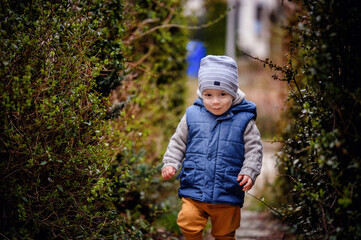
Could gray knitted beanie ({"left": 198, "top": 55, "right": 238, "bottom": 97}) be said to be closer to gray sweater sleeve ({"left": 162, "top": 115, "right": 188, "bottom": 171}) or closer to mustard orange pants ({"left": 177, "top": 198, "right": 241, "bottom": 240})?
gray sweater sleeve ({"left": 162, "top": 115, "right": 188, "bottom": 171})

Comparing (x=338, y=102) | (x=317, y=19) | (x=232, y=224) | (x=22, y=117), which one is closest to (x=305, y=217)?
(x=232, y=224)

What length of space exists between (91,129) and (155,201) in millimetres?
2001

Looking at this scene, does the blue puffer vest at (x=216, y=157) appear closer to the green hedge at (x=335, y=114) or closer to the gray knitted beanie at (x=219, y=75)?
the gray knitted beanie at (x=219, y=75)

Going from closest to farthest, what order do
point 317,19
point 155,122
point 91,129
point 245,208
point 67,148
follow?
point 317,19, point 67,148, point 91,129, point 155,122, point 245,208

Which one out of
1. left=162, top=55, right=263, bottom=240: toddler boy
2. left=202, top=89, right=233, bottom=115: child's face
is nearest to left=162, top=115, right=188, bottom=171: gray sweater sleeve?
left=162, top=55, right=263, bottom=240: toddler boy

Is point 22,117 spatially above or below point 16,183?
above

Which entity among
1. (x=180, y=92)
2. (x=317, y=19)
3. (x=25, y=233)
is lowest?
(x=25, y=233)

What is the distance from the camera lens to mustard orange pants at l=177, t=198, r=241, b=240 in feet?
8.99

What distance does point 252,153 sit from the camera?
2.69 meters

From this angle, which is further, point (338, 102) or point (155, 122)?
point (155, 122)

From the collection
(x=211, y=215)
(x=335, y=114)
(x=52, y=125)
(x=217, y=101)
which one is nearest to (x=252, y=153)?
(x=217, y=101)

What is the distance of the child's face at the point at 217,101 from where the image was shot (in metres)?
2.75

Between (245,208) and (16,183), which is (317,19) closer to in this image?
(16,183)

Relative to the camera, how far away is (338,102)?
2.01m
